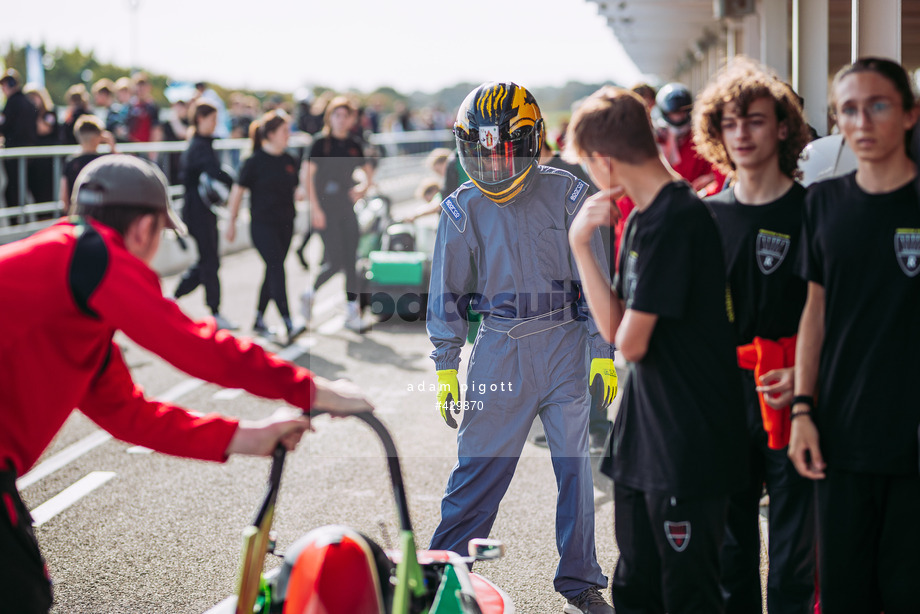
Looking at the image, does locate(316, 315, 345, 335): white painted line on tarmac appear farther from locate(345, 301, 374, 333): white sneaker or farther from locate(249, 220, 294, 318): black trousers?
locate(249, 220, 294, 318): black trousers

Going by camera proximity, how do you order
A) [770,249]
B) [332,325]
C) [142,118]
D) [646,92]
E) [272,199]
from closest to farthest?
[770,249] < [646,92] < [272,199] < [332,325] < [142,118]

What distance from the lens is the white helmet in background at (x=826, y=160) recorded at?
12.4ft

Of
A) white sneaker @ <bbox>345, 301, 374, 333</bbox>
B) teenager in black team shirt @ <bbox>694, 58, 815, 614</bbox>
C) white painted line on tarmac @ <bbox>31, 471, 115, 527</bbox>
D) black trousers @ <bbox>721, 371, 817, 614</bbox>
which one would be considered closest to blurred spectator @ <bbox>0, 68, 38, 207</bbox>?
white sneaker @ <bbox>345, 301, 374, 333</bbox>

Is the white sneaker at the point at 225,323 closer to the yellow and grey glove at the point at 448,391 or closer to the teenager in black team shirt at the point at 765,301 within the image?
the yellow and grey glove at the point at 448,391

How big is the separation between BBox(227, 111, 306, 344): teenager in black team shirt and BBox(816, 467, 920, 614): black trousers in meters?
7.63

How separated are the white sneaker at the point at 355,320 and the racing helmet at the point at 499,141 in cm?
693

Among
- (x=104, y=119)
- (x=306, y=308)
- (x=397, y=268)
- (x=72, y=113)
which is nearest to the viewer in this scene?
(x=397, y=268)

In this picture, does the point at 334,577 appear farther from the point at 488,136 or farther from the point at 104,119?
the point at 104,119

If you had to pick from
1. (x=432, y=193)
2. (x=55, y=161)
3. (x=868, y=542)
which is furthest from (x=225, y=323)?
(x=868, y=542)

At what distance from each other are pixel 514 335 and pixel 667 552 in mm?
1355

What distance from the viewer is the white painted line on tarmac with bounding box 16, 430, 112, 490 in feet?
20.0

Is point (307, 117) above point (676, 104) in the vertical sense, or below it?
above

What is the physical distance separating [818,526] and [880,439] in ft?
1.16

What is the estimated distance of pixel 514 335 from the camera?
13.4ft
